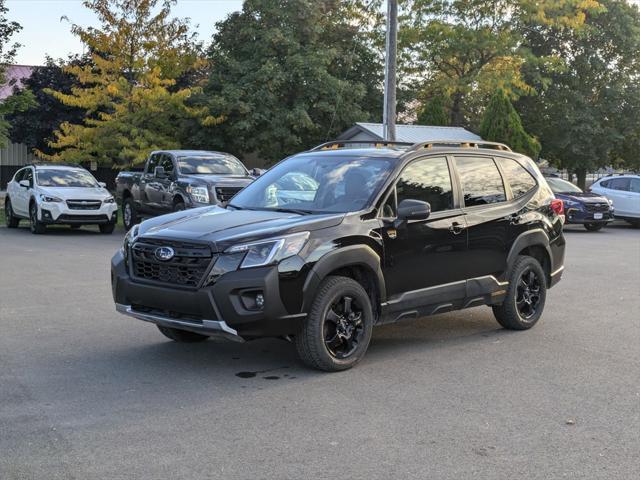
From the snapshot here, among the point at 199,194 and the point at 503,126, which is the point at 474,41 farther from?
the point at 199,194

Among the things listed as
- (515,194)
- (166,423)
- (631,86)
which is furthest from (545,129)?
(166,423)

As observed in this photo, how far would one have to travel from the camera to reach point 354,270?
22.0 ft

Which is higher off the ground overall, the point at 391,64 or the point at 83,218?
the point at 391,64

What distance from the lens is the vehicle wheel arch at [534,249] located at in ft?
26.6

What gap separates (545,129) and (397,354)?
141ft

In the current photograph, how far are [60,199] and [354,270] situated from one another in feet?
46.4

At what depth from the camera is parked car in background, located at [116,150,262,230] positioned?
17.4m

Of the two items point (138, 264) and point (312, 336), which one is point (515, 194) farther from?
point (138, 264)

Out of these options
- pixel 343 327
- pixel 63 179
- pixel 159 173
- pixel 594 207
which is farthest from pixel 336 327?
pixel 594 207

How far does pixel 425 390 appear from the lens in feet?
19.6

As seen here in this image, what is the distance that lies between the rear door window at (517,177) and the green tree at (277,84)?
2780 centimetres

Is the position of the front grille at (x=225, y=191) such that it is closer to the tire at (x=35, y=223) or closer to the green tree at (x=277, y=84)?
the tire at (x=35, y=223)

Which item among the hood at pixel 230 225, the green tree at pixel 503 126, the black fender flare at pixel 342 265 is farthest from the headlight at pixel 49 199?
the green tree at pixel 503 126

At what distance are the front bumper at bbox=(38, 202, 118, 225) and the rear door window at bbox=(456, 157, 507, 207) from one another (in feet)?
43.8
